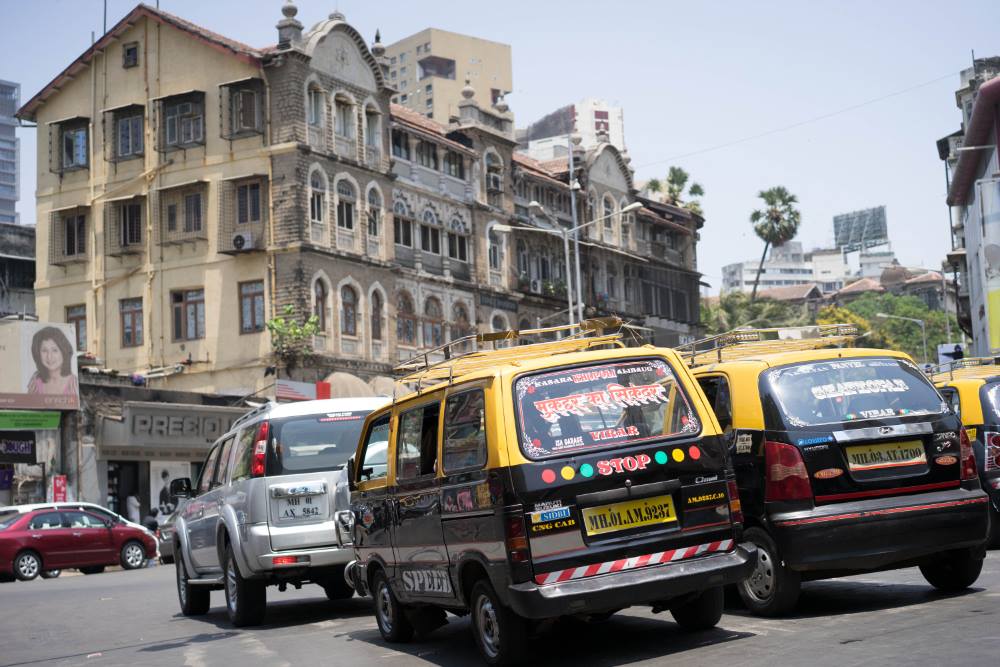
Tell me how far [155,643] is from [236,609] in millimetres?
939

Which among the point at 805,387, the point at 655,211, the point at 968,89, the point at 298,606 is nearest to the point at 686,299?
the point at 655,211

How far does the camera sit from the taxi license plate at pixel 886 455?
941 cm

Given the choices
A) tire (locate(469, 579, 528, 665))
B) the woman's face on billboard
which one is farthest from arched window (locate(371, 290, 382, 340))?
tire (locate(469, 579, 528, 665))

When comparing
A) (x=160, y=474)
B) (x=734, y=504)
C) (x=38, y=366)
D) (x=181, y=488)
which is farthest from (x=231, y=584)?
(x=160, y=474)

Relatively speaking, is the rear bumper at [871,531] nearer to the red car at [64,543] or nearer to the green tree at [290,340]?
the red car at [64,543]

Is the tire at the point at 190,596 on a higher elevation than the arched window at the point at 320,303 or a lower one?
lower

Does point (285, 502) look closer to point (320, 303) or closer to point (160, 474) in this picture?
point (160, 474)

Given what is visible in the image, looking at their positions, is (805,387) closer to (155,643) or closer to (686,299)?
(155,643)

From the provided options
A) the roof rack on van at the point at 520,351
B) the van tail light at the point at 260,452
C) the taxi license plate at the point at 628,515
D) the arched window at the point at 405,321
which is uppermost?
the arched window at the point at 405,321

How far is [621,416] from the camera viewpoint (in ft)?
27.4

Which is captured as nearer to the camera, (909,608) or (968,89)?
(909,608)

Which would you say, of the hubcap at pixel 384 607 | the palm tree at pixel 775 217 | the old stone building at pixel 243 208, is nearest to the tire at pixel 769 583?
Answer: the hubcap at pixel 384 607

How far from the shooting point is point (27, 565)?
2709cm

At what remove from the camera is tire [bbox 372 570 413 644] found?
33.8 feet
